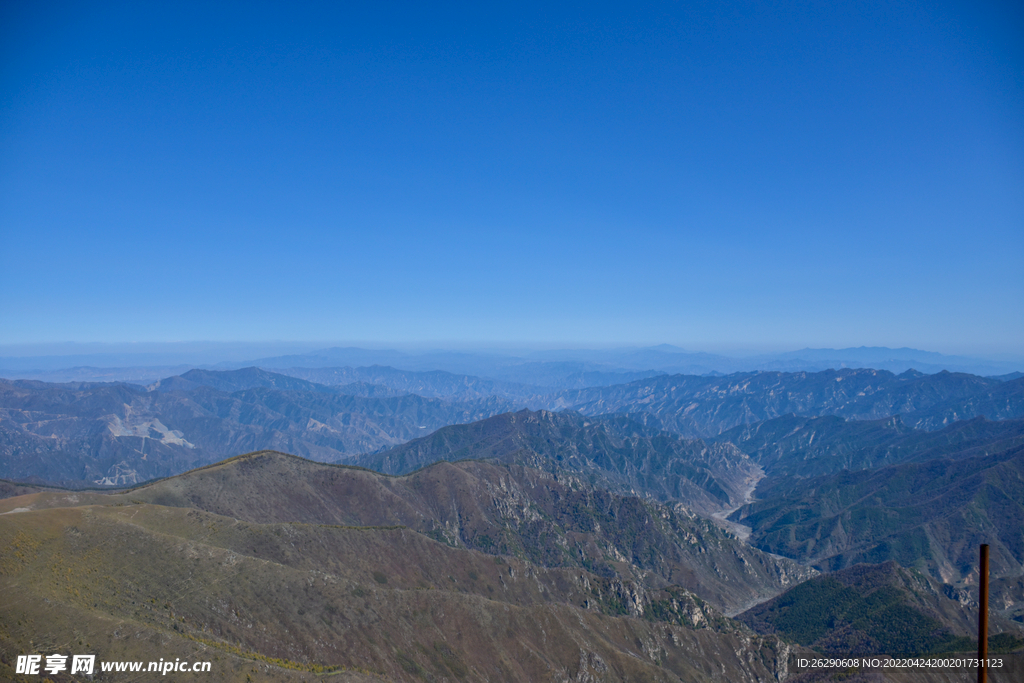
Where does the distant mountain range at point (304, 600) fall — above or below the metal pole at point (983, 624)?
below

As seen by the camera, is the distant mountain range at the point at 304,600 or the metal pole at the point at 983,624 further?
the distant mountain range at the point at 304,600

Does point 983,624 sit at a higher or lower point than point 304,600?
higher

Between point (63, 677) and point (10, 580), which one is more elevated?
point (10, 580)

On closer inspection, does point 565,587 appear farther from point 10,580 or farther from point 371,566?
point 10,580

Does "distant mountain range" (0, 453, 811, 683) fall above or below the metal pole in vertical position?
below

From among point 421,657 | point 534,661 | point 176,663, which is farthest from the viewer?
point 534,661

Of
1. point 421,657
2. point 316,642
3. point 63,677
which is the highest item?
point 63,677

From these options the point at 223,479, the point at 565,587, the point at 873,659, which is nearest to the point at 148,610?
the point at 223,479

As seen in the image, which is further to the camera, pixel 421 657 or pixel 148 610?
pixel 421 657

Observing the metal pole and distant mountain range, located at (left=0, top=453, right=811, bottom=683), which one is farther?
distant mountain range, located at (left=0, top=453, right=811, bottom=683)

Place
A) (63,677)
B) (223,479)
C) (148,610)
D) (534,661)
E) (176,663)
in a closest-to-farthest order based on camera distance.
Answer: (63,677) < (176,663) < (148,610) < (534,661) < (223,479)

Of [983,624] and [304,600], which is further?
[304,600]
